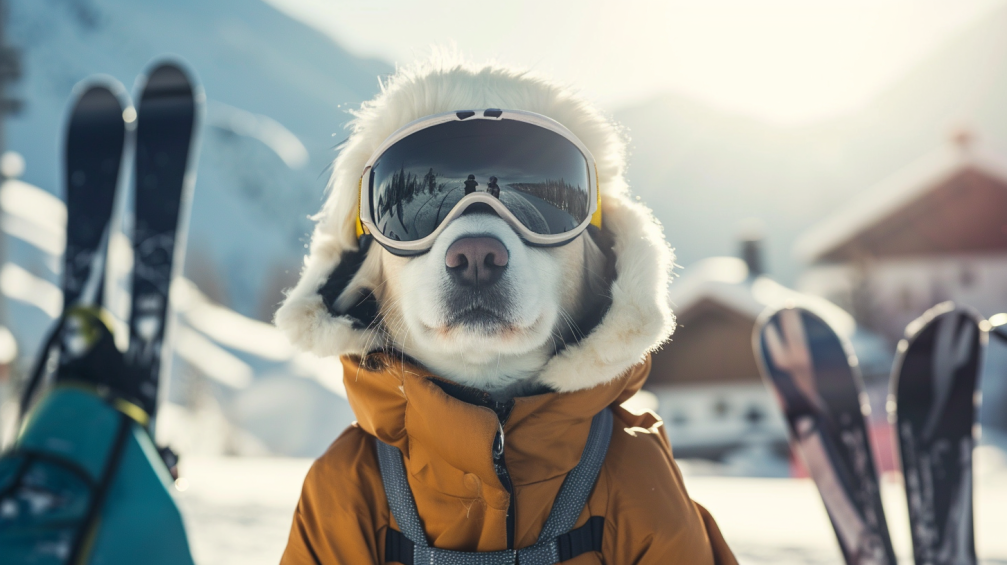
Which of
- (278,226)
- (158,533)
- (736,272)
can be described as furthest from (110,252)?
(278,226)

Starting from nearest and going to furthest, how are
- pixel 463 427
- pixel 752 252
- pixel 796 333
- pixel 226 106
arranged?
1. pixel 463 427
2. pixel 796 333
3. pixel 752 252
4. pixel 226 106

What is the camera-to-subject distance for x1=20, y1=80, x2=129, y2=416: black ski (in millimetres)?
3180

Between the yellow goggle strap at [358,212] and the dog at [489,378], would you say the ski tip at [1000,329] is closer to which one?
the dog at [489,378]

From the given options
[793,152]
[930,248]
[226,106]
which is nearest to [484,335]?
[930,248]

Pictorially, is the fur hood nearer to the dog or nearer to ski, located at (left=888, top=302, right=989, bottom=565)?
the dog

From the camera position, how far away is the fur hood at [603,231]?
1.32m

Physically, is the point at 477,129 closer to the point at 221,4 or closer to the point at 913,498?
the point at 913,498

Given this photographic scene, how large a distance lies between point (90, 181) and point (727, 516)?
451 centimetres

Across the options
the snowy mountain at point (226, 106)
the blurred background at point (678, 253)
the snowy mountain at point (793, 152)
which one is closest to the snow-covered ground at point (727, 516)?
the blurred background at point (678, 253)

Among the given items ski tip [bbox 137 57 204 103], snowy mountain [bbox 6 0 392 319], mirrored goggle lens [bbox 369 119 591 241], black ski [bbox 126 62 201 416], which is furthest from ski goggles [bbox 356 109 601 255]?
snowy mountain [bbox 6 0 392 319]

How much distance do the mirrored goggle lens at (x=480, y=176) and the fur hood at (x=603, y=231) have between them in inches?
4.4

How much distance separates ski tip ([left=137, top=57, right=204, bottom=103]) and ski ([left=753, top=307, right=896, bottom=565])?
3.26 m

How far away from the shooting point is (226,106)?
54938 millimetres

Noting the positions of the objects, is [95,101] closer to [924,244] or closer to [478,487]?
[478,487]
